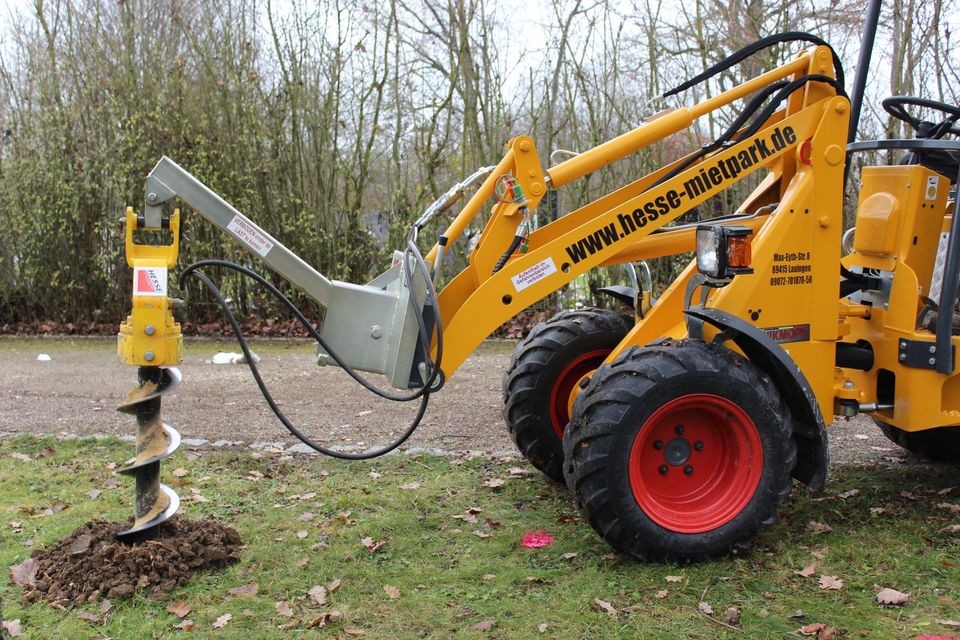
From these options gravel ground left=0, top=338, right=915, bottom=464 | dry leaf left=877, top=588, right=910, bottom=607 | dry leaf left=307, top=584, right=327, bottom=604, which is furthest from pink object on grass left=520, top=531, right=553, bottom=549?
gravel ground left=0, top=338, right=915, bottom=464

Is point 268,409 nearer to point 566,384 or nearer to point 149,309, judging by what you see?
point 566,384

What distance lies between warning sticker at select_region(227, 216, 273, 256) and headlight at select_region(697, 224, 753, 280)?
76.1 inches

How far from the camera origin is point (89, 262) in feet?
37.9

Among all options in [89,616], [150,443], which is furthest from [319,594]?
[150,443]

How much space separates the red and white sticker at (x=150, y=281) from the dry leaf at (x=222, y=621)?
134 centimetres

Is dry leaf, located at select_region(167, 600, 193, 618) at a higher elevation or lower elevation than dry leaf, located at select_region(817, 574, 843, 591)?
lower

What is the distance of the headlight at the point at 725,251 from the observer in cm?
397

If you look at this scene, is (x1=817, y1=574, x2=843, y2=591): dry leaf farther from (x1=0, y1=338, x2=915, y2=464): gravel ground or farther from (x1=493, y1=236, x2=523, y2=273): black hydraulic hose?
(x1=493, y1=236, x2=523, y2=273): black hydraulic hose

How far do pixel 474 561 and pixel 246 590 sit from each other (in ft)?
3.29

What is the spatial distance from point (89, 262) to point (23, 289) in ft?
3.19

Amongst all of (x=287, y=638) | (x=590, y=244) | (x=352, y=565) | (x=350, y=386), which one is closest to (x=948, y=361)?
(x=590, y=244)

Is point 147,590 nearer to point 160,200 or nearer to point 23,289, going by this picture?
point 160,200

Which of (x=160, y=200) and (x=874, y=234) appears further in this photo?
(x=874, y=234)

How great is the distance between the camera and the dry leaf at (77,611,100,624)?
3.68 metres
